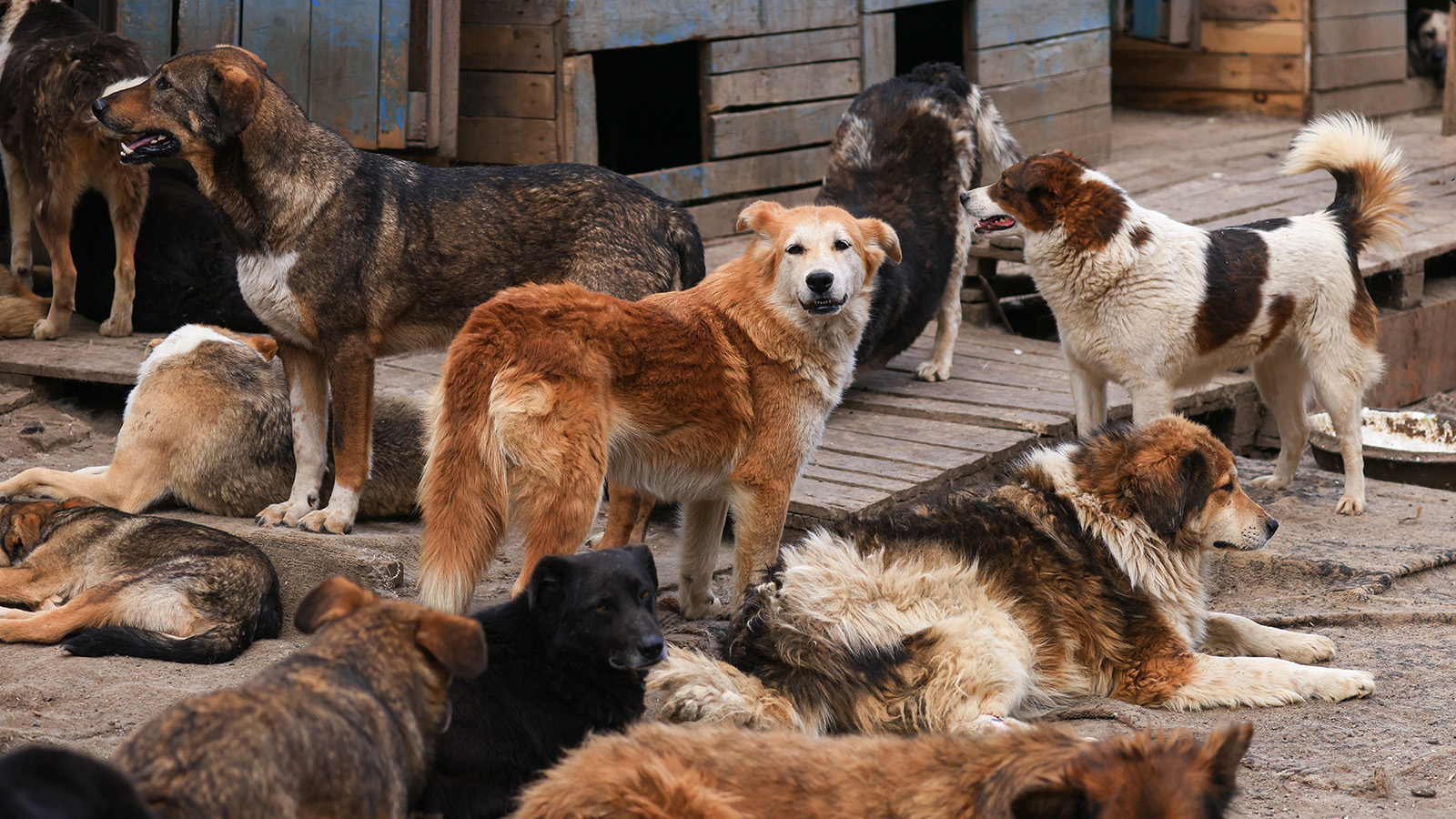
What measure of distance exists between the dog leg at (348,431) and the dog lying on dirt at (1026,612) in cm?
214

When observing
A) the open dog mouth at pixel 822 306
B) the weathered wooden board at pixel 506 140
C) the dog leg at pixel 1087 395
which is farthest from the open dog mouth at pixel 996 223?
the weathered wooden board at pixel 506 140

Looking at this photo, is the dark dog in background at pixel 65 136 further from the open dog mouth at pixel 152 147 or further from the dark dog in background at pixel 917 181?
the dark dog in background at pixel 917 181

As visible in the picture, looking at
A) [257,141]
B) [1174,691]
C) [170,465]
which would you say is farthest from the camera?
[170,465]

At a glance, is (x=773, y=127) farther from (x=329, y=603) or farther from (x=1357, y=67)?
(x=329, y=603)

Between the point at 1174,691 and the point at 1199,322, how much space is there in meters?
2.39

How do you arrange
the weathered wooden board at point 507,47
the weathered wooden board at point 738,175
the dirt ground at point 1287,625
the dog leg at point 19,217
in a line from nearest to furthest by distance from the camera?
the dirt ground at point 1287,625 → the dog leg at point 19,217 → the weathered wooden board at point 507,47 → the weathered wooden board at point 738,175

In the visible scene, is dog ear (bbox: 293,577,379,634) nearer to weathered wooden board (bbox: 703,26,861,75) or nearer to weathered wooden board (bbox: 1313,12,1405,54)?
weathered wooden board (bbox: 703,26,861,75)

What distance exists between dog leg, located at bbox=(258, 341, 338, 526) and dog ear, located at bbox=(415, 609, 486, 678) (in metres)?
2.88

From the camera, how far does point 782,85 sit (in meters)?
10.1

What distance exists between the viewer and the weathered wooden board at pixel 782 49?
965 cm

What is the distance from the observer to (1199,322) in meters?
6.20

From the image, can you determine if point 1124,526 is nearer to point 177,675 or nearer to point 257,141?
point 177,675

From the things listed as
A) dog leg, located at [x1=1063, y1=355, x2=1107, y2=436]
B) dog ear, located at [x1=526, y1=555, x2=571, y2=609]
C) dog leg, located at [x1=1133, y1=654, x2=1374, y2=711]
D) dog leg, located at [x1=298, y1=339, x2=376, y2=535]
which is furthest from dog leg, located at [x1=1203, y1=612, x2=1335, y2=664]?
dog leg, located at [x1=298, y1=339, x2=376, y2=535]

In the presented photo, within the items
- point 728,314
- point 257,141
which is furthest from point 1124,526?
point 257,141
